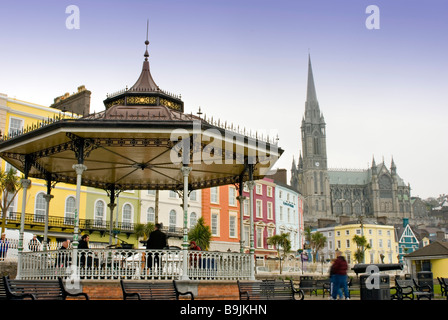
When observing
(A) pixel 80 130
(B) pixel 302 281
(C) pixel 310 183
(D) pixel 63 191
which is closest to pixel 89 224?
(D) pixel 63 191

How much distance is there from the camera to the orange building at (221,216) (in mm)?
51531

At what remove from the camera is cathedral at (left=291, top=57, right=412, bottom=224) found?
184 meters

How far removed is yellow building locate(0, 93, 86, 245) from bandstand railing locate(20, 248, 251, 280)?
870 inches

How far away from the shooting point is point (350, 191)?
19050 cm

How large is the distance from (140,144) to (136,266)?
3.93 m

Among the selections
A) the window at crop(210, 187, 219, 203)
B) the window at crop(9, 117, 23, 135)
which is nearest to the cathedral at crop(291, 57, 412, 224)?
the window at crop(210, 187, 219, 203)

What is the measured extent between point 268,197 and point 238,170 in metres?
44.8

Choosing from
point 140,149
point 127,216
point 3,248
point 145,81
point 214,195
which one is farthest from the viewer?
point 214,195

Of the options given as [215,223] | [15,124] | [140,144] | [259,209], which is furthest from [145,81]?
[259,209]

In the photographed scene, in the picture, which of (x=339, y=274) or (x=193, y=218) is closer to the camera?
(x=339, y=274)

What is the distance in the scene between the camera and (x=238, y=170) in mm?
19828

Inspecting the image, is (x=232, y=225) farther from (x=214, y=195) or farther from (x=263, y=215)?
(x=263, y=215)

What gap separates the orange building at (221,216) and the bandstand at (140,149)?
3159cm
